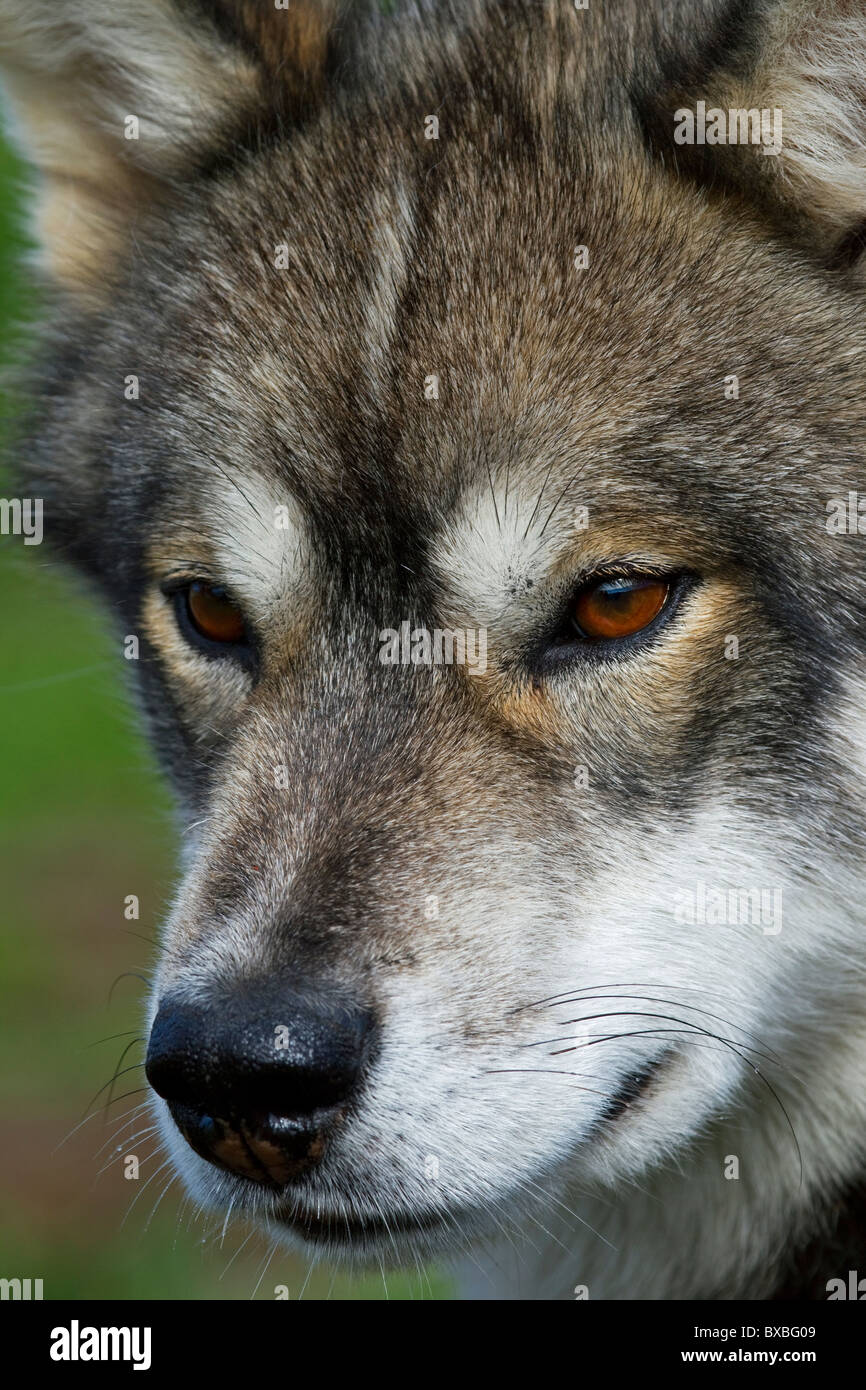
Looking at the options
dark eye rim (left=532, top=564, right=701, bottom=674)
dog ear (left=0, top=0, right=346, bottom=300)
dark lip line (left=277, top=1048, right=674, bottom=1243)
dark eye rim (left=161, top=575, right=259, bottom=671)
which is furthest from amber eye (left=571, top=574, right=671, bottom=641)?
dog ear (left=0, top=0, right=346, bottom=300)

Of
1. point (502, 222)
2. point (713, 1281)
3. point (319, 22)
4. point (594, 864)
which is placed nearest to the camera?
point (594, 864)

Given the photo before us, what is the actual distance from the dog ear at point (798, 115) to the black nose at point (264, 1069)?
1973 millimetres

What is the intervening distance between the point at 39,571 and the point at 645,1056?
2.60 metres

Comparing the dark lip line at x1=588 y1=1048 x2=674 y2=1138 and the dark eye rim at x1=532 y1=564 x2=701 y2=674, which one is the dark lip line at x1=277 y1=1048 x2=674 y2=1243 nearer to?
the dark lip line at x1=588 y1=1048 x2=674 y2=1138

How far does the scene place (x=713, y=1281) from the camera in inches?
141

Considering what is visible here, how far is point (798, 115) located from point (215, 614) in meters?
1.74

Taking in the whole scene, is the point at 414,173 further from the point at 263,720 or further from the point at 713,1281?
the point at 713,1281

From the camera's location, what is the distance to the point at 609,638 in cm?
308

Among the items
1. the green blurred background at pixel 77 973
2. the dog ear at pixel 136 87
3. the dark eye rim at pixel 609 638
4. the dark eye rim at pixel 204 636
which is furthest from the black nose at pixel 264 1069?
the dog ear at pixel 136 87

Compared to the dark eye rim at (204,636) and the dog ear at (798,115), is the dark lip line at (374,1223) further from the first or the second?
the dog ear at (798,115)

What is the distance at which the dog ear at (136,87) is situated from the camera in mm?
3854

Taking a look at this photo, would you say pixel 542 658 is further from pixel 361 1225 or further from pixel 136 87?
pixel 136 87

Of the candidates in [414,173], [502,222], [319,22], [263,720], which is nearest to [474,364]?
[502,222]

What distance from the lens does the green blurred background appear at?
471 centimetres
